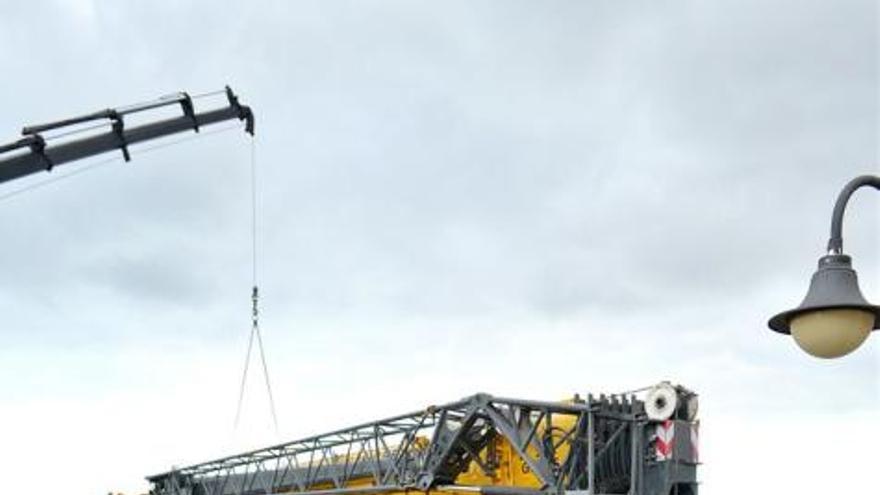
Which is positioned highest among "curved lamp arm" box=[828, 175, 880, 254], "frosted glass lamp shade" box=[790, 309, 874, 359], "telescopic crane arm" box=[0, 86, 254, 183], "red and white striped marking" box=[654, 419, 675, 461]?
"telescopic crane arm" box=[0, 86, 254, 183]

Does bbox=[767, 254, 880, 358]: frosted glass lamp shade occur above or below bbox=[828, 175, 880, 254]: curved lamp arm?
below

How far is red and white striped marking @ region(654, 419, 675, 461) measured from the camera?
46.0 feet

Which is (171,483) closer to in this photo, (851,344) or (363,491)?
(363,491)

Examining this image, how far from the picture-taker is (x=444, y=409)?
50.6ft

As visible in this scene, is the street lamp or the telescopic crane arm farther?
the telescopic crane arm

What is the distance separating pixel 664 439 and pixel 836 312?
31.1 ft

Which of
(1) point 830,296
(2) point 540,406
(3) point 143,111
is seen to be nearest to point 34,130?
(3) point 143,111

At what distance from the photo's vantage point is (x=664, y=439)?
46.3 feet

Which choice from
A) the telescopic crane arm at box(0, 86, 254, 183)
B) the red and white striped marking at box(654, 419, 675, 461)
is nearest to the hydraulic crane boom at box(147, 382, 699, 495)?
the red and white striped marking at box(654, 419, 675, 461)

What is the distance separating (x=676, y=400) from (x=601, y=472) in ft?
4.74

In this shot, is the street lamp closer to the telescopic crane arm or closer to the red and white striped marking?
the red and white striped marking

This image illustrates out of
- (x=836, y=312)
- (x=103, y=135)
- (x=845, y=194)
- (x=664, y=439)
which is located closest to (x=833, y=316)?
(x=836, y=312)

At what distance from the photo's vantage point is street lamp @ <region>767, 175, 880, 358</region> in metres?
4.95

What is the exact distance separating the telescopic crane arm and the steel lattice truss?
6.29 meters
